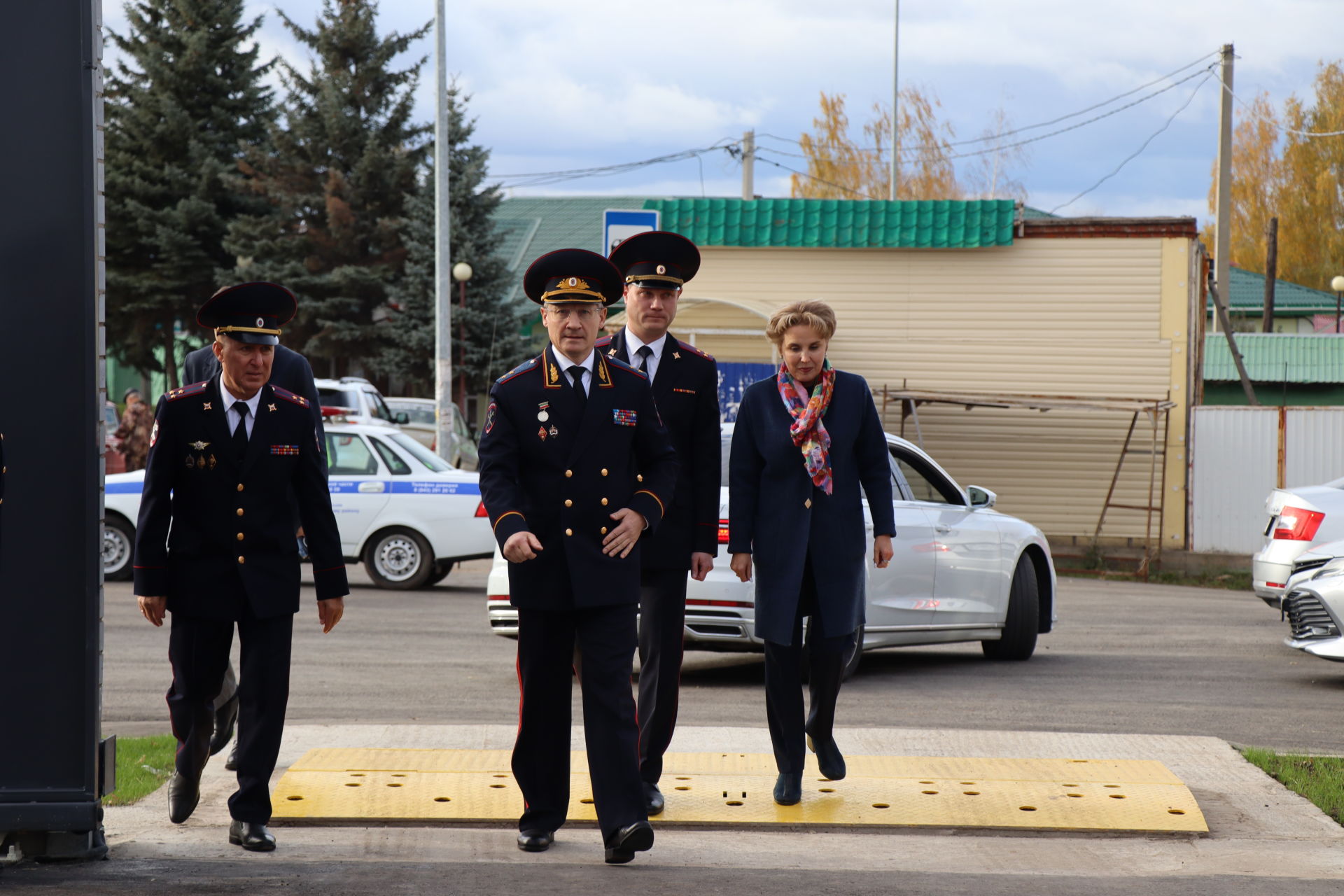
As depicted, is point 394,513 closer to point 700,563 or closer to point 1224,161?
point 700,563

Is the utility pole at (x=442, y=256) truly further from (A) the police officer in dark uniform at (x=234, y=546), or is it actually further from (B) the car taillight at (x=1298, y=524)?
(A) the police officer in dark uniform at (x=234, y=546)

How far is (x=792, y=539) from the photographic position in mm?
6219

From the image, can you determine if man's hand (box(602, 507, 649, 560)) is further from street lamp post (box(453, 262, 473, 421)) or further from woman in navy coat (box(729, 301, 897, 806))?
street lamp post (box(453, 262, 473, 421))

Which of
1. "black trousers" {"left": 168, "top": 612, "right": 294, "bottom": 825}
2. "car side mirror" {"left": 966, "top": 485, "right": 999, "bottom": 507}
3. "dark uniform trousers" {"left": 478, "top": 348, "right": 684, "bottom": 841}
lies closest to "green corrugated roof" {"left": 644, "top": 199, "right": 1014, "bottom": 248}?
"car side mirror" {"left": 966, "top": 485, "right": 999, "bottom": 507}

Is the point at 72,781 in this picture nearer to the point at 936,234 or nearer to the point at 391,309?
the point at 936,234

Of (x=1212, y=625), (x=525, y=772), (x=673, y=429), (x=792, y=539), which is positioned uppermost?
(x=673, y=429)

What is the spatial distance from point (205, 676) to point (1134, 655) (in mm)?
8369

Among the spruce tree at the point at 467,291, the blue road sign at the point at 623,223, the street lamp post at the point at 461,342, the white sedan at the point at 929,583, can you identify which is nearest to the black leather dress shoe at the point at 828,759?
the white sedan at the point at 929,583

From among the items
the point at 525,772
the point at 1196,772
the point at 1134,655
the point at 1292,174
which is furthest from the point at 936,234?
the point at 1292,174

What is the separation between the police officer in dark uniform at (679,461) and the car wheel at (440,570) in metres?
10.1

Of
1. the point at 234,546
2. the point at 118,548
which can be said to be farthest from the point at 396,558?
the point at 234,546

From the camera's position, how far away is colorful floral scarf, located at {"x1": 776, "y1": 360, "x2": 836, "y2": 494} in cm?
623

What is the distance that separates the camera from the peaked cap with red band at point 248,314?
5.56 metres

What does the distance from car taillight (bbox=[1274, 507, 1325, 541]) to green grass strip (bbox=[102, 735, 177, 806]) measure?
9.51 m
